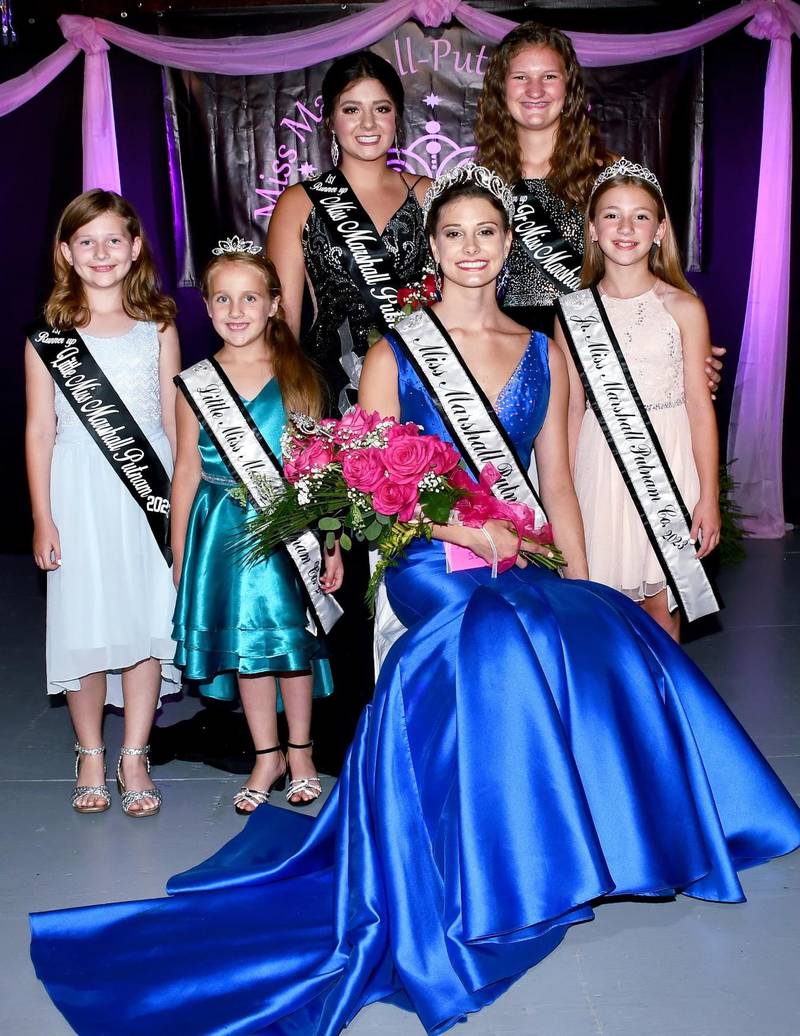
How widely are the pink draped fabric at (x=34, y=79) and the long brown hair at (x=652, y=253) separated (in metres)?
3.58

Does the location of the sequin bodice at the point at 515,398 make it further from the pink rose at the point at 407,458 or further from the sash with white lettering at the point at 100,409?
the sash with white lettering at the point at 100,409

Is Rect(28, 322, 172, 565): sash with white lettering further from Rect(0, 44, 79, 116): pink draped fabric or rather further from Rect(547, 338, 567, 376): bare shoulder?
Rect(0, 44, 79, 116): pink draped fabric

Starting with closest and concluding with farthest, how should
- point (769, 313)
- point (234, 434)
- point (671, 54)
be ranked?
point (234, 434) < point (671, 54) < point (769, 313)

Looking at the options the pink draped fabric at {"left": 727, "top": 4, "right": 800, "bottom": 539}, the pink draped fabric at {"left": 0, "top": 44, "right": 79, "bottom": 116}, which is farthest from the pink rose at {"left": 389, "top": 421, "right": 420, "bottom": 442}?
the pink draped fabric at {"left": 0, "top": 44, "right": 79, "bottom": 116}

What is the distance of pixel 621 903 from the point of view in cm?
237

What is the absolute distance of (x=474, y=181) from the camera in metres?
2.54

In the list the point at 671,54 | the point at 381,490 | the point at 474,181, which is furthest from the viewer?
the point at 671,54

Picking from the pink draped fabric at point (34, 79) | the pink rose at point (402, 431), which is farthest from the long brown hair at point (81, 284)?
the pink draped fabric at point (34, 79)

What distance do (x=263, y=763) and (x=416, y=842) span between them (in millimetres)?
905

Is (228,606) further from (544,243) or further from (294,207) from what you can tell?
(544,243)

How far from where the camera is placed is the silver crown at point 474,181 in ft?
8.32

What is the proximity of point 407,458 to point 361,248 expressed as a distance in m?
0.94

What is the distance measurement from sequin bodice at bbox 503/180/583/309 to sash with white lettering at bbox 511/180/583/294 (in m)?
0.01

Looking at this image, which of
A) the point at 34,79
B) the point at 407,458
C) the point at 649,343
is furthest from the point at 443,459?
the point at 34,79
